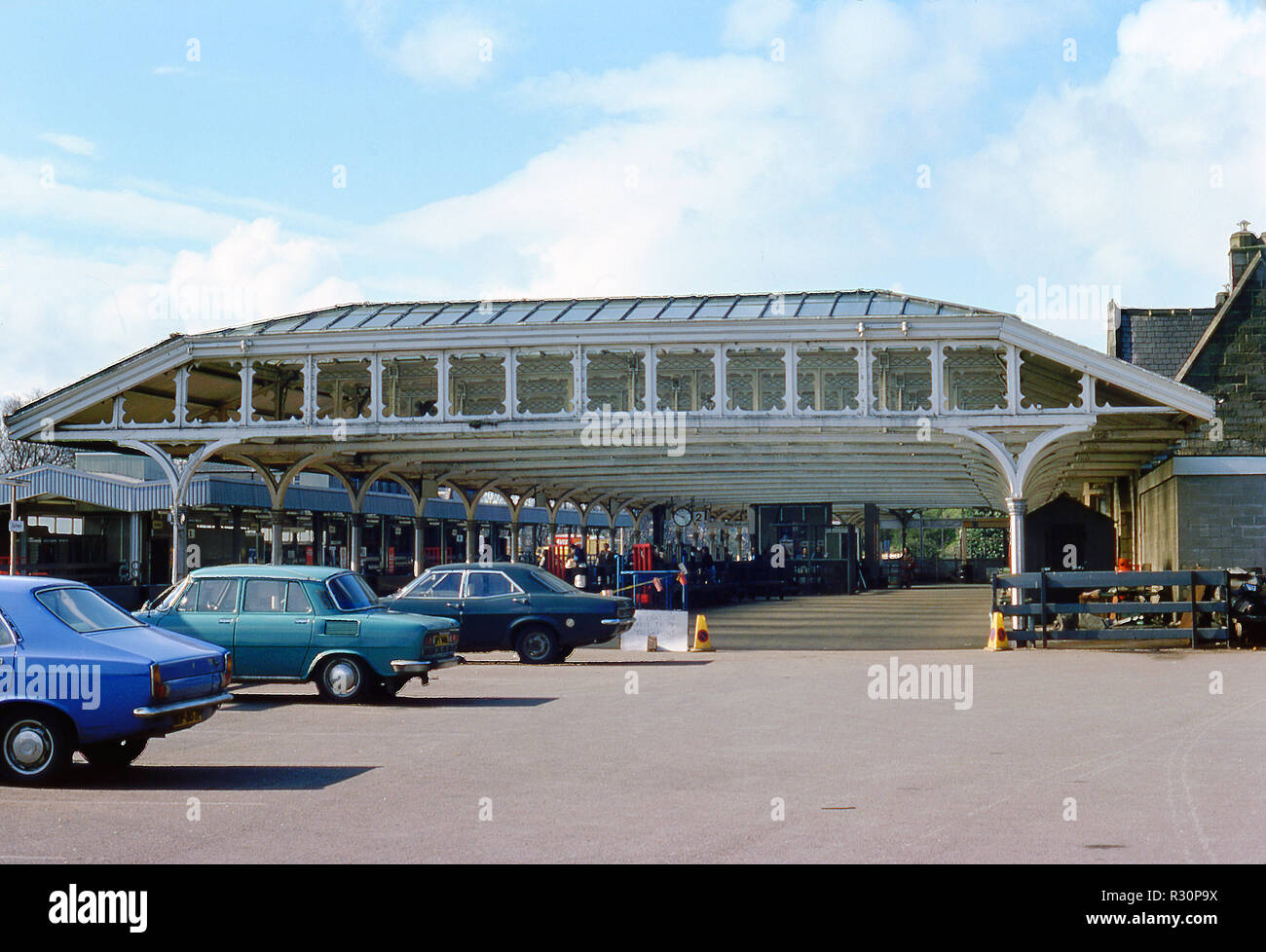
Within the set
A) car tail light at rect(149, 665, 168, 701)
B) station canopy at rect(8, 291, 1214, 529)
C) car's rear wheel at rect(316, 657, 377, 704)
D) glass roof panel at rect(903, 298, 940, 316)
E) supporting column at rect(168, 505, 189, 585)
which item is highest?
glass roof panel at rect(903, 298, 940, 316)

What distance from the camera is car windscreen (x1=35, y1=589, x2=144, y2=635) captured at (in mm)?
9930

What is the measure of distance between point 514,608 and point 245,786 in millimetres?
10864

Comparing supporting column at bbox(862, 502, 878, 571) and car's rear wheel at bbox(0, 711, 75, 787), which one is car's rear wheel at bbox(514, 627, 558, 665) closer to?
car's rear wheel at bbox(0, 711, 75, 787)

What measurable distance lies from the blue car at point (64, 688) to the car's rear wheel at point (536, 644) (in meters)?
10.6

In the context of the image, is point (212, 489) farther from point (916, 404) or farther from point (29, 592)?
point (29, 592)

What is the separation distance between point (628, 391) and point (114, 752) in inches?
659

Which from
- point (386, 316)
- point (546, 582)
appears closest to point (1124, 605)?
point (546, 582)

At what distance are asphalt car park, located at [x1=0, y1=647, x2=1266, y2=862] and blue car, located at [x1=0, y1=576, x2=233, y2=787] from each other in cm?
36

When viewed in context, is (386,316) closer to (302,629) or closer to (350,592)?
(350,592)

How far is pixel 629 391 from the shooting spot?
25922 mm

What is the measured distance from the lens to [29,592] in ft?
32.5

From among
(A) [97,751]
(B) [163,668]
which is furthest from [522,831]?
(A) [97,751]

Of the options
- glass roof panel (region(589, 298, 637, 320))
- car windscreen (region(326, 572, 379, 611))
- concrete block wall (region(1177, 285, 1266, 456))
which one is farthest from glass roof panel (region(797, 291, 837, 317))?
car windscreen (region(326, 572, 379, 611))
